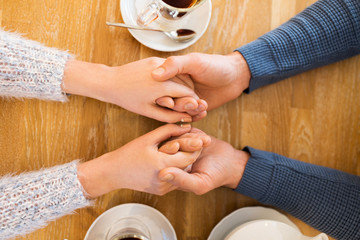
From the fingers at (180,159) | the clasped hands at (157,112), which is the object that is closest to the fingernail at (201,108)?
the clasped hands at (157,112)

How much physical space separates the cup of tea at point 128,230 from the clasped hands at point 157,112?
0.10m

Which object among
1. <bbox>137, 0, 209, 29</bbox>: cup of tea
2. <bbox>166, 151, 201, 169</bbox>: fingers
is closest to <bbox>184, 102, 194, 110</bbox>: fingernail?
<bbox>166, 151, 201, 169</bbox>: fingers

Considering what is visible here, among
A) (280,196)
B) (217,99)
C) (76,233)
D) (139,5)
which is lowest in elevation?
(76,233)

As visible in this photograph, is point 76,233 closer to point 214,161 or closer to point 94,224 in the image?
point 94,224

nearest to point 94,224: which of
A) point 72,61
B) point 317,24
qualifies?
point 72,61

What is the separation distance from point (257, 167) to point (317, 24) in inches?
16.9

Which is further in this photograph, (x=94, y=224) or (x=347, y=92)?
(x=347, y=92)

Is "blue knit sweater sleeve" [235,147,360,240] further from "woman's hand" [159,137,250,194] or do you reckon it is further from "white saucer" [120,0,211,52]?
"white saucer" [120,0,211,52]

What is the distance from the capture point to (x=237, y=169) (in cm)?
73

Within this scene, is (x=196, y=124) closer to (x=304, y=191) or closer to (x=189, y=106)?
(x=189, y=106)

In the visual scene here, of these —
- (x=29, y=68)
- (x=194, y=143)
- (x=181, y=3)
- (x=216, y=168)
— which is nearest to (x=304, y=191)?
(x=216, y=168)

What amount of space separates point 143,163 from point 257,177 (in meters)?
Answer: 0.33

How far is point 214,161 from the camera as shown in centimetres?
71

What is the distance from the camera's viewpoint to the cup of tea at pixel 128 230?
67 cm
